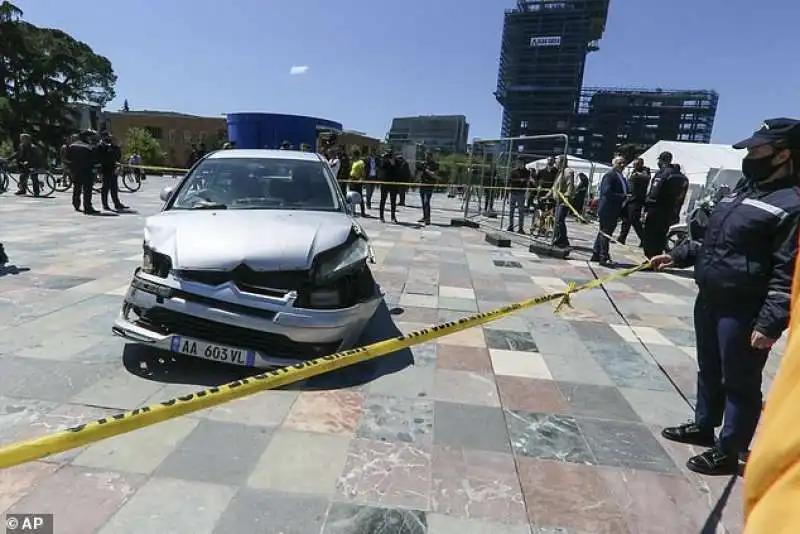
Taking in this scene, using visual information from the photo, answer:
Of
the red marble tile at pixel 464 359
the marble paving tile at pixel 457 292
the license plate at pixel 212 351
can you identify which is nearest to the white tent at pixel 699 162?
the marble paving tile at pixel 457 292

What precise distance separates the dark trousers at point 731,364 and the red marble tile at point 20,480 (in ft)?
12.1

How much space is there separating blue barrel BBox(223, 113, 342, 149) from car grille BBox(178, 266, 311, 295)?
1643 centimetres

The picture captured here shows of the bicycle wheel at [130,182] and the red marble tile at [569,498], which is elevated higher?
the bicycle wheel at [130,182]

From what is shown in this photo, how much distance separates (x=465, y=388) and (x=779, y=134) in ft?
8.25

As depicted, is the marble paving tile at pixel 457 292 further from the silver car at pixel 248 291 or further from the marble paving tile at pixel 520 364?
the silver car at pixel 248 291

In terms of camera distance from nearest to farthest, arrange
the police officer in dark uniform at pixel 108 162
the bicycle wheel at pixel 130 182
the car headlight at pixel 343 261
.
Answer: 1. the car headlight at pixel 343 261
2. the police officer in dark uniform at pixel 108 162
3. the bicycle wheel at pixel 130 182

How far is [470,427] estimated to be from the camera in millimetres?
3146

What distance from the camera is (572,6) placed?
4532 inches

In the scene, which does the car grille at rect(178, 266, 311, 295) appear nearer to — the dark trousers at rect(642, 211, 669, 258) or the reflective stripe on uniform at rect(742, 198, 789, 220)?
the reflective stripe on uniform at rect(742, 198, 789, 220)

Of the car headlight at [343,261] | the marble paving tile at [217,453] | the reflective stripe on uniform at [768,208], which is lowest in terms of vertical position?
the marble paving tile at [217,453]

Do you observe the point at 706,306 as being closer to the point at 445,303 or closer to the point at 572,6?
the point at 445,303

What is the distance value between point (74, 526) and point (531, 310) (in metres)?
4.96

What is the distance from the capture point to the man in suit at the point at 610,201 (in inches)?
364

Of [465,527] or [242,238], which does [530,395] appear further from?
[242,238]
